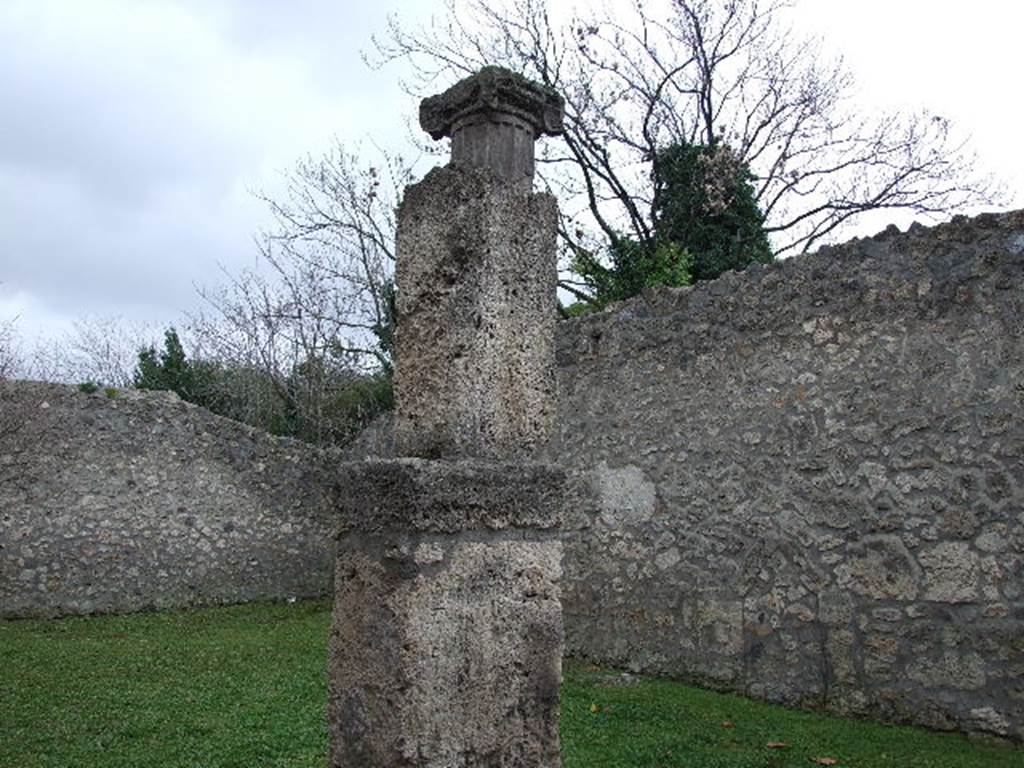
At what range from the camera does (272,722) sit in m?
5.89

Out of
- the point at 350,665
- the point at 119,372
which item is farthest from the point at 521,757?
the point at 119,372

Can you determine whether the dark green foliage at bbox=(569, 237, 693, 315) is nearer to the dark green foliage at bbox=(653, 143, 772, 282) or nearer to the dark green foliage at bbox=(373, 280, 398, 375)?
the dark green foliage at bbox=(653, 143, 772, 282)

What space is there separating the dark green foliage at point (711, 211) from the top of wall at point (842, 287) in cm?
792

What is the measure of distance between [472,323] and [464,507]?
59 centimetres

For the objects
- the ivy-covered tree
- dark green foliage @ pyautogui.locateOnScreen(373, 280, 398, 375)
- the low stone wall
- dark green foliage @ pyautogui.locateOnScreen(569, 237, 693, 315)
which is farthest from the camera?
dark green foliage @ pyautogui.locateOnScreen(373, 280, 398, 375)

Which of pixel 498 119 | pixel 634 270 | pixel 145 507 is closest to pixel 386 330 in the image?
pixel 634 270

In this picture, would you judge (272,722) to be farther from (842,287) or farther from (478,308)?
(842,287)

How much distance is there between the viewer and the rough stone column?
10.5 ft

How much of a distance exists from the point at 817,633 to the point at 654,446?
1.99 metres

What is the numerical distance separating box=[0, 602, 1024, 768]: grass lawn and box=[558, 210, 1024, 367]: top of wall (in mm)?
2471

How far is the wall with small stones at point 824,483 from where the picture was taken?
5609 mm

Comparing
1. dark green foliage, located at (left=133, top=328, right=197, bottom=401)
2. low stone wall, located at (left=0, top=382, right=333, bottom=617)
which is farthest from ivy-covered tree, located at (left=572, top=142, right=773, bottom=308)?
dark green foliage, located at (left=133, top=328, right=197, bottom=401)

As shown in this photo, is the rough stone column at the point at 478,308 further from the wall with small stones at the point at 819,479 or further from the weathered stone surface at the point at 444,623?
the wall with small stones at the point at 819,479

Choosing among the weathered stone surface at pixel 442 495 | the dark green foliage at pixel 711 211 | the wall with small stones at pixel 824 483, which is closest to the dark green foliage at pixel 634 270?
the dark green foliage at pixel 711 211
